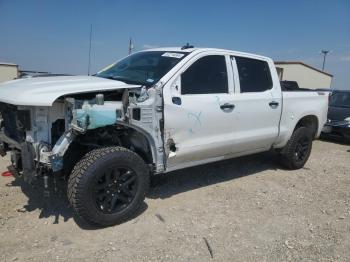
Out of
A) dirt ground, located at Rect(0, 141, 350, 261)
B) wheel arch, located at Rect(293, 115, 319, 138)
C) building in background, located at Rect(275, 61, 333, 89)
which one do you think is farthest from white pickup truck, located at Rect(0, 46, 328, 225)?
building in background, located at Rect(275, 61, 333, 89)

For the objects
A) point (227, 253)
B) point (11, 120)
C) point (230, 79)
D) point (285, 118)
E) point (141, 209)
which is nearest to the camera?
point (227, 253)

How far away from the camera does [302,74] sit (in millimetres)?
26875

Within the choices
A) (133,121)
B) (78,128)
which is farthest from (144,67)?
(78,128)

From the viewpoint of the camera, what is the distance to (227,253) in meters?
3.55

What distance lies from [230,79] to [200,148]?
103 centimetres

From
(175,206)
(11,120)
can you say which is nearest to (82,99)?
(11,120)

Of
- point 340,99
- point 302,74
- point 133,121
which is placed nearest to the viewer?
point 133,121

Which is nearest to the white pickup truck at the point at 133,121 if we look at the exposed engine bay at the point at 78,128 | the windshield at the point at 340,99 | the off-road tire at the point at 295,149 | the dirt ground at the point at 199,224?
the exposed engine bay at the point at 78,128

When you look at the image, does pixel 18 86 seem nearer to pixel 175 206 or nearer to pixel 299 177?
pixel 175 206

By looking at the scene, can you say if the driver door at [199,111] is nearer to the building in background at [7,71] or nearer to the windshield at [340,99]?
the windshield at [340,99]

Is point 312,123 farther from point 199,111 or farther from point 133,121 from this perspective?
point 133,121

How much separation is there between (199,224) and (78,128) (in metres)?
1.69

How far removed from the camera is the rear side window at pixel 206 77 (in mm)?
4453

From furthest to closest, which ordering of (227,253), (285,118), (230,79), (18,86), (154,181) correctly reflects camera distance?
(285,118) < (154,181) < (230,79) < (18,86) < (227,253)
